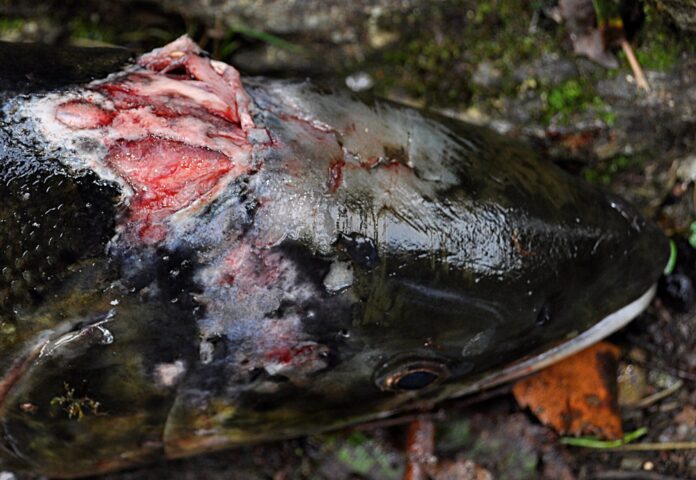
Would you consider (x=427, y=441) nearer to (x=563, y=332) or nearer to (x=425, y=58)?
(x=563, y=332)

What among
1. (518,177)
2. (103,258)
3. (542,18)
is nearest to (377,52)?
(542,18)

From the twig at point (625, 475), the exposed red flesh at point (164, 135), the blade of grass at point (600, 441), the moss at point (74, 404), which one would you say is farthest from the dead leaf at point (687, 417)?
the moss at point (74, 404)

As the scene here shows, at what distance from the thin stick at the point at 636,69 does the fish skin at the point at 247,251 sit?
1013 mm

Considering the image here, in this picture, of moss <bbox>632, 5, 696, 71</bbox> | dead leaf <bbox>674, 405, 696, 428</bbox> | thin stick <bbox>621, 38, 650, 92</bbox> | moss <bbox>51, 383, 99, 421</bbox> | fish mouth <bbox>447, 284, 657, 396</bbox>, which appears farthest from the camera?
dead leaf <bbox>674, 405, 696, 428</bbox>

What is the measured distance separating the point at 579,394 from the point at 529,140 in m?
1.22

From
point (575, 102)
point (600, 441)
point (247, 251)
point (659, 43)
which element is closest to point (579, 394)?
point (600, 441)

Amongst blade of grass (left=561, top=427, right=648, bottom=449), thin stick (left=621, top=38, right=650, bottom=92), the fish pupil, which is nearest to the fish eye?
the fish pupil

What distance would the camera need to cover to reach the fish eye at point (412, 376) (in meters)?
3.06

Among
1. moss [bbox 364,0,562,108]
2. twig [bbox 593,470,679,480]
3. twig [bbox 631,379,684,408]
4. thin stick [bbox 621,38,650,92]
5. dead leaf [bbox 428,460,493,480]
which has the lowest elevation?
dead leaf [bbox 428,460,493,480]

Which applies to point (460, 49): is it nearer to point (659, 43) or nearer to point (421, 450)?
point (659, 43)

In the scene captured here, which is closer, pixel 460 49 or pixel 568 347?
pixel 568 347

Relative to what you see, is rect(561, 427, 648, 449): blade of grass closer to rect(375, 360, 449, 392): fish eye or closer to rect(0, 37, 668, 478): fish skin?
rect(0, 37, 668, 478): fish skin

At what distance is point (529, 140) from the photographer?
405 cm

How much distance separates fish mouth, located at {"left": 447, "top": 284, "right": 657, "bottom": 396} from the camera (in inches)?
135
